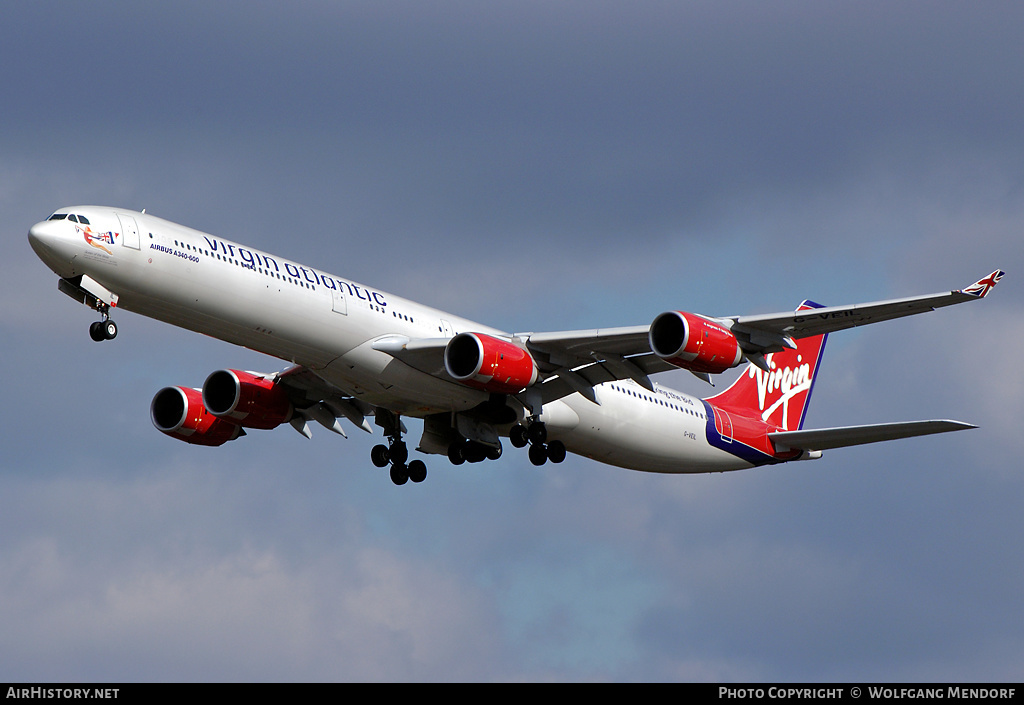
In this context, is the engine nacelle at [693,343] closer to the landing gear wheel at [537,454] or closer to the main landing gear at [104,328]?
the landing gear wheel at [537,454]

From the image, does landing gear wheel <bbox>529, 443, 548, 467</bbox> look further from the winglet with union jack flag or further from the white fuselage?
Result: the winglet with union jack flag

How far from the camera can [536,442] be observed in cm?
4400

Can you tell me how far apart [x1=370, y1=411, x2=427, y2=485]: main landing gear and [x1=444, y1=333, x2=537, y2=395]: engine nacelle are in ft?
23.3

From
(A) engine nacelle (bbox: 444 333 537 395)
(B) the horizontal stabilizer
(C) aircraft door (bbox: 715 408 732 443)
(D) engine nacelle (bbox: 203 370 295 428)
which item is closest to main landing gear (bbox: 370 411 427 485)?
(D) engine nacelle (bbox: 203 370 295 428)

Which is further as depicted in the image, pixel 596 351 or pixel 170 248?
pixel 596 351

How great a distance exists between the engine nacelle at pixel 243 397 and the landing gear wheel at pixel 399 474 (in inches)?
174

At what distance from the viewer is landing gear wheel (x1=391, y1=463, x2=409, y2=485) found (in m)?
47.6

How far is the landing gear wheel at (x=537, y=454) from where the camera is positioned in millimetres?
44156

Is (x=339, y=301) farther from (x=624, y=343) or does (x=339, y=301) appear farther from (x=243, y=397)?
A: (x=624, y=343)

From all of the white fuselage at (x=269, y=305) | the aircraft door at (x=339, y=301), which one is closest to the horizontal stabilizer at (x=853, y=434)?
the white fuselage at (x=269, y=305)
